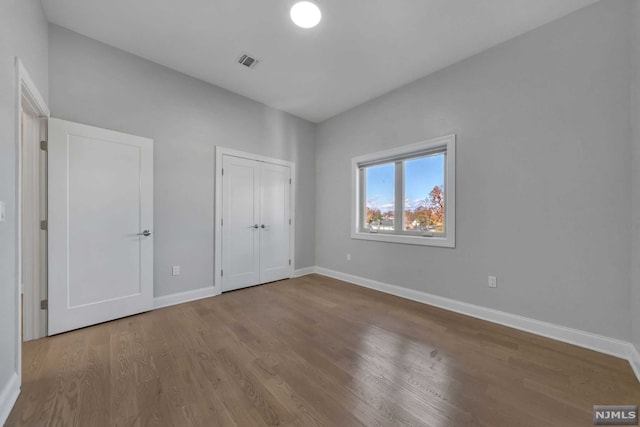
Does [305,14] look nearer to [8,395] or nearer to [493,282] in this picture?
[493,282]

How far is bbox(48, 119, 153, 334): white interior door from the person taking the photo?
2336 mm

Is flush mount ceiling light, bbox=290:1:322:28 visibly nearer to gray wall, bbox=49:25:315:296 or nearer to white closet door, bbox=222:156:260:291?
gray wall, bbox=49:25:315:296

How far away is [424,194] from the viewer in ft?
11.1

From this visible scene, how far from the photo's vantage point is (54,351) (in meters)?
2.04

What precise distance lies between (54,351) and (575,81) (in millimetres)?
5150

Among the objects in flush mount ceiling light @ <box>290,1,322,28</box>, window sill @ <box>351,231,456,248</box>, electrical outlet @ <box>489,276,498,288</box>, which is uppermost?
flush mount ceiling light @ <box>290,1,322,28</box>

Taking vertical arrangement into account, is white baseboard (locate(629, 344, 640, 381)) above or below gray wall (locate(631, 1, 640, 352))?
below

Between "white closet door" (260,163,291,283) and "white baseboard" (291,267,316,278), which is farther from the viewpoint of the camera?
"white baseboard" (291,267,316,278)

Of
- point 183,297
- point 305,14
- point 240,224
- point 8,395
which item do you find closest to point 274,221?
point 240,224

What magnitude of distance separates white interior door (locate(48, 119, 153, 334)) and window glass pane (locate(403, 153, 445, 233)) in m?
3.39

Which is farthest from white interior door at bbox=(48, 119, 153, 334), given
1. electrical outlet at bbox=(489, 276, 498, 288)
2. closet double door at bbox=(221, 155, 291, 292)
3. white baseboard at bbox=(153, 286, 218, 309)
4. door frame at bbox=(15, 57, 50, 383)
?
electrical outlet at bbox=(489, 276, 498, 288)

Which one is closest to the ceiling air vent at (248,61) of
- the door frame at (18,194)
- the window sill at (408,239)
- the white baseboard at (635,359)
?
the door frame at (18,194)

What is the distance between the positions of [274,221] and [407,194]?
7.35 feet

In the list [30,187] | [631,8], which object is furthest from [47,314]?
[631,8]
